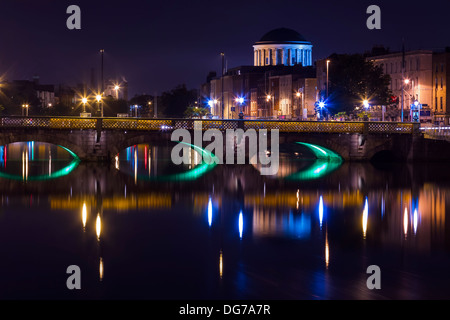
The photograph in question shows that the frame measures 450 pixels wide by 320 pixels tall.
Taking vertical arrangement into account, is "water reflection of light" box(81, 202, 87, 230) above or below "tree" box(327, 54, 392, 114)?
below

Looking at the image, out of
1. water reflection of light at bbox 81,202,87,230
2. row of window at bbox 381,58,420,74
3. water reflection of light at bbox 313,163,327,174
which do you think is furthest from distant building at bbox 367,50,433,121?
water reflection of light at bbox 81,202,87,230

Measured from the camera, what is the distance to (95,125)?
73.4m

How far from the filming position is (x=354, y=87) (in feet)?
398

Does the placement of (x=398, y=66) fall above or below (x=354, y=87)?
above

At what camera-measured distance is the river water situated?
26016 millimetres

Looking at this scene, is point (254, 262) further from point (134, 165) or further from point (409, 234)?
point (134, 165)

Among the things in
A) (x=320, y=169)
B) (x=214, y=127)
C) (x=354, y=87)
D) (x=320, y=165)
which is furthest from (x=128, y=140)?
(x=354, y=87)

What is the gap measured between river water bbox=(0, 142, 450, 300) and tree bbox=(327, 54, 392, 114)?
5853cm

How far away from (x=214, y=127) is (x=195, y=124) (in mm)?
1965

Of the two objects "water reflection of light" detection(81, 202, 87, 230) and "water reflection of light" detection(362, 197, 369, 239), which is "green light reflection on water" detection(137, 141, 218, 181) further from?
"water reflection of light" detection(362, 197, 369, 239)

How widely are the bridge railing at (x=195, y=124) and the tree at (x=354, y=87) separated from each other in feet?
128

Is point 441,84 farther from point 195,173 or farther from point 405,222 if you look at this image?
point 405,222

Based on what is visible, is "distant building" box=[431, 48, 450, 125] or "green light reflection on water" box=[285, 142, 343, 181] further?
"distant building" box=[431, 48, 450, 125]

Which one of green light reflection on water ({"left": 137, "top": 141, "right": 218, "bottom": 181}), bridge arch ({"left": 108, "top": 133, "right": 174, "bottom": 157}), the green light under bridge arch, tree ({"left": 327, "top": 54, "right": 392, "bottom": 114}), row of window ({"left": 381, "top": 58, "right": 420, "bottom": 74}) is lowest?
green light reflection on water ({"left": 137, "top": 141, "right": 218, "bottom": 181})
